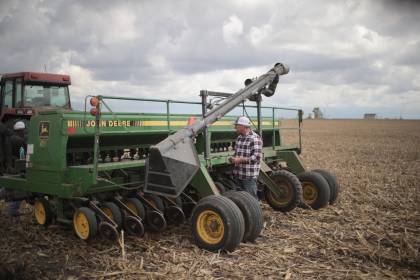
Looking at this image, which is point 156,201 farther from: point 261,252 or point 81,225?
point 261,252

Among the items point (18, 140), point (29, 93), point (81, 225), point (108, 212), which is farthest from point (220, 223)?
point (29, 93)

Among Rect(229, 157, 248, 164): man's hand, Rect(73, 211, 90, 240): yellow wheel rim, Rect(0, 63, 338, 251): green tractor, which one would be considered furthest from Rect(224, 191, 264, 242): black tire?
Rect(73, 211, 90, 240): yellow wheel rim

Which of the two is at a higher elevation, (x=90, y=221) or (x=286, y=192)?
(x=286, y=192)

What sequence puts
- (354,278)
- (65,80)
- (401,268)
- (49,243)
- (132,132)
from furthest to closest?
(65,80)
(132,132)
(49,243)
(401,268)
(354,278)

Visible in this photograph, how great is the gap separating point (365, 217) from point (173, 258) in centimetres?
405

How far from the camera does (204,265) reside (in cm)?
523

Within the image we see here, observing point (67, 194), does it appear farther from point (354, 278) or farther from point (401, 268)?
point (401, 268)

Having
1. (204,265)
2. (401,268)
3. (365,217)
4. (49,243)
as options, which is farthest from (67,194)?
(365,217)

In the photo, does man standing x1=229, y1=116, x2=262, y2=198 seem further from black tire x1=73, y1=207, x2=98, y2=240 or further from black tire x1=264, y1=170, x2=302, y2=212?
black tire x1=73, y1=207, x2=98, y2=240

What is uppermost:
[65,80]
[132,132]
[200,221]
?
[65,80]

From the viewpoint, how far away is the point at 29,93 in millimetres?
10102

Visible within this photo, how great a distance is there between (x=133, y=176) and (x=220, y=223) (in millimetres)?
1773

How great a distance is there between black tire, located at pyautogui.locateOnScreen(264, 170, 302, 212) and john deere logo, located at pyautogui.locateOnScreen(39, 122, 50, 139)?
412 cm

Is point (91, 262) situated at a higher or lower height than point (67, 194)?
lower
